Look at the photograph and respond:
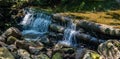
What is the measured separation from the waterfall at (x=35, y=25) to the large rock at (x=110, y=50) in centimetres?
611

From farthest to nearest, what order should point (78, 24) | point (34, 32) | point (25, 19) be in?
point (25, 19) < point (34, 32) < point (78, 24)

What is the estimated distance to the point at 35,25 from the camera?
64.0 ft

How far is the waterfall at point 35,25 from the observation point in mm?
18217

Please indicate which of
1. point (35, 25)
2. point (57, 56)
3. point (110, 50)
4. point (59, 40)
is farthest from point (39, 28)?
point (110, 50)

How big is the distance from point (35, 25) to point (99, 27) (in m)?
5.47

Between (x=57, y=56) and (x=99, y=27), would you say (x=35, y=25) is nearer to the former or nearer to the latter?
(x=99, y=27)

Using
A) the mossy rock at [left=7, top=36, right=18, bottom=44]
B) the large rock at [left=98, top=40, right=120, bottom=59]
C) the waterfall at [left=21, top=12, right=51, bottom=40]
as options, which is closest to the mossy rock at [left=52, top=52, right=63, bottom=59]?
the large rock at [left=98, top=40, right=120, bottom=59]

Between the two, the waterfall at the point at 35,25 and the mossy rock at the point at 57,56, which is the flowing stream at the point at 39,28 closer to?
the waterfall at the point at 35,25

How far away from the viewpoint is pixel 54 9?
20.5 metres

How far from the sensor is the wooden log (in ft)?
47.3

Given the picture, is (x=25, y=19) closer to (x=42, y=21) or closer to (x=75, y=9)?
(x=42, y=21)

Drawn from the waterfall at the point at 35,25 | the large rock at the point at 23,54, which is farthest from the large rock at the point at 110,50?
the waterfall at the point at 35,25

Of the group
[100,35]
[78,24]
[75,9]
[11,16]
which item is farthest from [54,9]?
[100,35]

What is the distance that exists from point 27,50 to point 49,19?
471 centimetres
